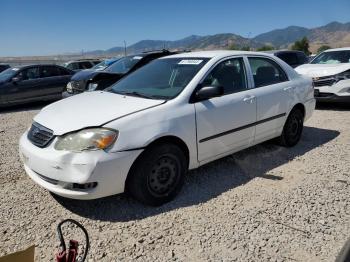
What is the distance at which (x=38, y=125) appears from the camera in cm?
374

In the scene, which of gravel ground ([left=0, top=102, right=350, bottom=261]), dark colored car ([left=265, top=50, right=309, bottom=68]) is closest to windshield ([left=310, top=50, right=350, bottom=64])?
dark colored car ([left=265, top=50, right=309, bottom=68])

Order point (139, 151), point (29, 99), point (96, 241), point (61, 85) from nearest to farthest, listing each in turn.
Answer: point (96, 241) < point (139, 151) < point (29, 99) < point (61, 85)

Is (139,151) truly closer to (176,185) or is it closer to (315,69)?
(176,185)

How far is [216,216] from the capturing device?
3.51 metres

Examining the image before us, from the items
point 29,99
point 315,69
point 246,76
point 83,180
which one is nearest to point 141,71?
point 246,76

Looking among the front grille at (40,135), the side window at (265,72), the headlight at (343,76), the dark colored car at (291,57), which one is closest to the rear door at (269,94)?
the side window at (265,72)

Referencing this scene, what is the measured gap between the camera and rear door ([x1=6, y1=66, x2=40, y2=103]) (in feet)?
35.2

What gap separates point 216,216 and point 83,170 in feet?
4.50

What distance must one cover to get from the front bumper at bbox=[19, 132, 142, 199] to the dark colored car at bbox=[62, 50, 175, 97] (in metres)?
5.39

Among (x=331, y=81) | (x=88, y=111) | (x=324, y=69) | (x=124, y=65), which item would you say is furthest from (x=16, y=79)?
(x=331, y=81)

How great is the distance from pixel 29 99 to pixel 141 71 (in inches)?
291

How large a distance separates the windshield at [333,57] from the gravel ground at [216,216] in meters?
5.45

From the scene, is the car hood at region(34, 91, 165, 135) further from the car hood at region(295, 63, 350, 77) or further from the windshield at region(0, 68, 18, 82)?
the windshield at region(0, 68, 18, 82)

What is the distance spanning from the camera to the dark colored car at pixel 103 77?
8940mm
